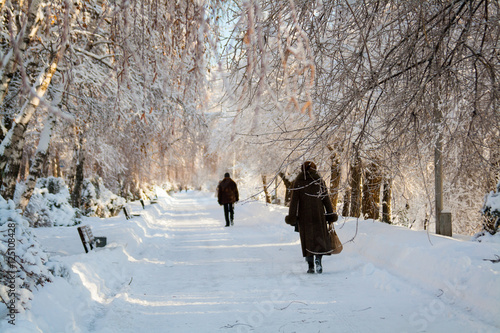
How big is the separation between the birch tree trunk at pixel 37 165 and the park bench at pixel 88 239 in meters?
1.37

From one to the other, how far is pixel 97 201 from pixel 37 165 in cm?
944

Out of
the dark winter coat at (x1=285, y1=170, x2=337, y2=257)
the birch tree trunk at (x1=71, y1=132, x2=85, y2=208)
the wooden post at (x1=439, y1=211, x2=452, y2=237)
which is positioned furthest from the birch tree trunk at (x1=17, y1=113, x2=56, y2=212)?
the wooden post at (x1=439, y1=211, x2=452, y2=237)

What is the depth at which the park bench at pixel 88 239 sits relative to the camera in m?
7.25

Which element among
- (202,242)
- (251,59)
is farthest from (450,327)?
(202,242)

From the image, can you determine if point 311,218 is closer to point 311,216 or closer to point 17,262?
point 311,216

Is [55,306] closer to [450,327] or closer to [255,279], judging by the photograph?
[255,279]

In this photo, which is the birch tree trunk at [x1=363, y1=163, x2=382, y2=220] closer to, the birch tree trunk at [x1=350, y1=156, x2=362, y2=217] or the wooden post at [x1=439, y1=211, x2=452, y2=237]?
the birch tree trunk at [x1=350, y1=156, x2=362, y2=217]

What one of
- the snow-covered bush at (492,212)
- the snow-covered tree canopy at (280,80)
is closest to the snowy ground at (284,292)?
the snow-covered tree canopy at (280,80)

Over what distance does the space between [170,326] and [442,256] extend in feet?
12.5

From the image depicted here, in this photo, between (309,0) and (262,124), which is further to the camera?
(262,124)

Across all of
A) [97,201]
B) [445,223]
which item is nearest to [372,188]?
[445,223]

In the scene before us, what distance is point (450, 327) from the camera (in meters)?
3.96

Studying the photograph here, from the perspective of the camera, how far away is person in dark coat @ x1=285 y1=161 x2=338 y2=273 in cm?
663

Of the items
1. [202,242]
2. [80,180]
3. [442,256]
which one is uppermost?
[80,180]
